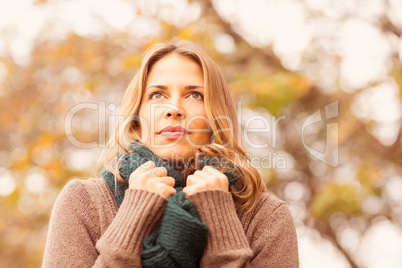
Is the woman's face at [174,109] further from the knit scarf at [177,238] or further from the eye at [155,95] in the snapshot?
the knit scarf at [177,238]

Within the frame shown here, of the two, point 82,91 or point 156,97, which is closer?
point 156,97

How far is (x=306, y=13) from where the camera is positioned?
4410 mm

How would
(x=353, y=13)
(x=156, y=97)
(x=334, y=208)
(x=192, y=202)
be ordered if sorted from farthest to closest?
1. (x=353, y=13)
2. (x=334, y=208)
3. (x=156, y=97)
4. (x=192, y=202)

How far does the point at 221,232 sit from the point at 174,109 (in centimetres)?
55

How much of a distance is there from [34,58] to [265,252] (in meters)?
4.05

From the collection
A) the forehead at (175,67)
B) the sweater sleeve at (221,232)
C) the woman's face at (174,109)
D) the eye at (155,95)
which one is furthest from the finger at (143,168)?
the forehead at (175,67)

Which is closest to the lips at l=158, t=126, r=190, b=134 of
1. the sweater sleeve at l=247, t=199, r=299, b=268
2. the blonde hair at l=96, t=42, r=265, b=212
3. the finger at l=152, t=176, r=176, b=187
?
the blonde hair at l=96, t=42, r=265, b=212

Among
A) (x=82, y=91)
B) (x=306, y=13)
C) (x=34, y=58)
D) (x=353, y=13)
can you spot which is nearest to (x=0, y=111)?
(x=34, y=58)

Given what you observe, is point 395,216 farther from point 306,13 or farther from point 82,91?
point 82,91

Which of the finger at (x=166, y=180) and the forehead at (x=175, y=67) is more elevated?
the forehead at (x=175, y=67)

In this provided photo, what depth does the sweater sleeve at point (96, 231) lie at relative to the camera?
1504 millimetres

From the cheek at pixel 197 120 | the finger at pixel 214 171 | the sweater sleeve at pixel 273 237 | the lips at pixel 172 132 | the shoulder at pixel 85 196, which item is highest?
the cheek at pixel 197 120

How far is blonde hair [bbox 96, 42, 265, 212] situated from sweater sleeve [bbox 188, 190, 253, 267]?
0.21 metres

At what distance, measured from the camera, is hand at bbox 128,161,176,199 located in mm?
1640
